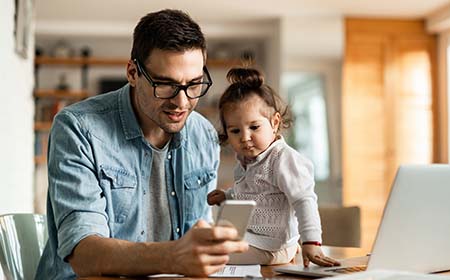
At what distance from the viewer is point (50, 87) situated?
8.27m

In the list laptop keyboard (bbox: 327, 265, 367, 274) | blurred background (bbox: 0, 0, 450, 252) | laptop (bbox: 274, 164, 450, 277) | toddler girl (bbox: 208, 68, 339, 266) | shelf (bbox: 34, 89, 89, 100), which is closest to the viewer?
laptop (bbox: 274, 164, 450, 277)

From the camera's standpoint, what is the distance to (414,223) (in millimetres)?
1480

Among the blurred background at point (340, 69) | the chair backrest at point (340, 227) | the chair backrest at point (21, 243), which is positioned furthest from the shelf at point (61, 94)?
the chair backrest at point (21, 243)

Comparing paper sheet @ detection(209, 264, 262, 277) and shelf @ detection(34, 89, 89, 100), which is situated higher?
shelf @ detection(34, 89, 89, 100)

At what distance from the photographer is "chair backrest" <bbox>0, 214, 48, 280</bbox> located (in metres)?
1.95

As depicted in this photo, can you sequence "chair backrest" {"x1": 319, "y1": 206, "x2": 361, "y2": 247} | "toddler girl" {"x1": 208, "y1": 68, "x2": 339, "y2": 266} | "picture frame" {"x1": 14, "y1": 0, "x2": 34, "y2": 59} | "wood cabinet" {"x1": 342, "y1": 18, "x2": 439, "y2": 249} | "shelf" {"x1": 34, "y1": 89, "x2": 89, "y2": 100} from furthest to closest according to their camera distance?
"shelf" {"x1": 34, "y1": 89, "x2": 89, "y2": 100} → "wood cabinet" {"x1": 342, "y1": 18, "x2": 439, "y2": 249} → "picture frame" {"x1": 14, "y1": 0, "x2": 34, "y2": 59} → "chair backrest" {"x1": 319, "y1": 206, "x2": 361, "y2": 247} → "toddler girl" {"x1": 208, "y1": 68, "x2": 339, "y2": 266}

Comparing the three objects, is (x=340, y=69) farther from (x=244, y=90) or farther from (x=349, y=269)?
(x=349, y=269)

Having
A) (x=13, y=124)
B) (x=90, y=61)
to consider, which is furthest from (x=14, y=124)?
(x=90, y=61)

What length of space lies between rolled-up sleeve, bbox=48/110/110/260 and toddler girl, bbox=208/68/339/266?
369 mm

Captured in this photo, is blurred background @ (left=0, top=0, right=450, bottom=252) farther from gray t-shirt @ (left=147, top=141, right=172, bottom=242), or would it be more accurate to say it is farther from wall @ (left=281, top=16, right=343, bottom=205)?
gray t-shirt @ (left=147, top=141, right=172, bottom=242)

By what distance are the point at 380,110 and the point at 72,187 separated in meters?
6.01

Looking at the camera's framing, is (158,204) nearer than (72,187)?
No

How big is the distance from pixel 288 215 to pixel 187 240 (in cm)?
49

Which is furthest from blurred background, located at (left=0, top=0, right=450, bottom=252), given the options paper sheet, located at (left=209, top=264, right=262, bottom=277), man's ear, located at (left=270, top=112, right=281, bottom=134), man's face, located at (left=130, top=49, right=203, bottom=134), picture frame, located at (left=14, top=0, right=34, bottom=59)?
paper sheet, located at (left=209, top=264, right=262, bottom=277)
